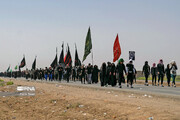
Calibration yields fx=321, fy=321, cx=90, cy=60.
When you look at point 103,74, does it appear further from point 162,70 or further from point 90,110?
point 90,110

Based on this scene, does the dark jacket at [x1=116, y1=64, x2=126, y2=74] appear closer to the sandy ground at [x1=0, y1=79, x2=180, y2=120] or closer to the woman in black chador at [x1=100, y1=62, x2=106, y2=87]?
the woman in black chador at [x1=100, y1=62, x2=106, y2=87]

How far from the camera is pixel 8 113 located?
1147cm

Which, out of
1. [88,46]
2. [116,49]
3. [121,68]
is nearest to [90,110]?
[121,68]

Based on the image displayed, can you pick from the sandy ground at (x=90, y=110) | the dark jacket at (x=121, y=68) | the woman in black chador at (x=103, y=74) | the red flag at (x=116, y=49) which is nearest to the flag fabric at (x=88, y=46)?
the red flag at (x=116, y=49)

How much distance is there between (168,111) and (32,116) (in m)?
4.67

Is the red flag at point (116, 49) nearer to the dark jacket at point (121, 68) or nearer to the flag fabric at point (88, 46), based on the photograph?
the flag fabric at point (88, 46)

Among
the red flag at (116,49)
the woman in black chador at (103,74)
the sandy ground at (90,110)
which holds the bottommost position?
the sandy ground at (90,110)

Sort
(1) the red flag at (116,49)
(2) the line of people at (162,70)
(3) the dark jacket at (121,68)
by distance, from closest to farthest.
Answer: (3) the dark jacket at (121,68) < (2) the line of people at (162,70) < (1) the red flag at (116,49)

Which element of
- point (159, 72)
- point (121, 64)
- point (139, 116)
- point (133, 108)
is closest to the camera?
point (139, 116)

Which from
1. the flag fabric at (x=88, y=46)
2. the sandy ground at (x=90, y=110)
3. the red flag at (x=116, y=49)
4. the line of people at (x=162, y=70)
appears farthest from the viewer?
the flag fabric at (x=88, y=46)

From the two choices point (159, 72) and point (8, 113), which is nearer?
point (8, 113)

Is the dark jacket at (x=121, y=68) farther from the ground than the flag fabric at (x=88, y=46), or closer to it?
closer to it

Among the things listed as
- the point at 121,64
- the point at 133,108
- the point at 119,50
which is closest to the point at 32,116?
the point at 133,108

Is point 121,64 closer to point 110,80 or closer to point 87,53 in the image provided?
point 110,80
